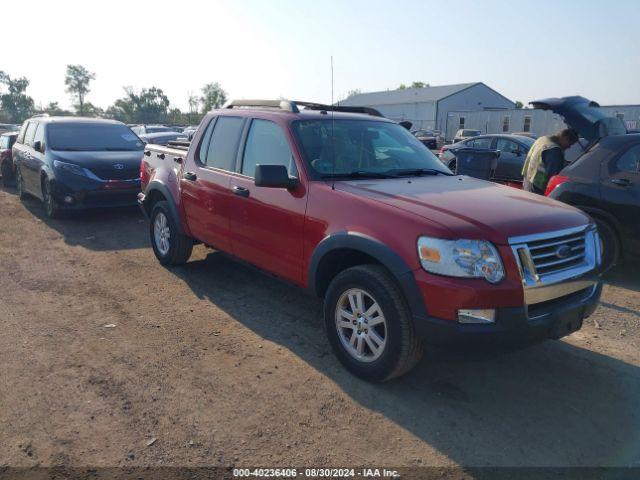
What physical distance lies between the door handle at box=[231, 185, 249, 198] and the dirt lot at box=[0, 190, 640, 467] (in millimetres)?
1162

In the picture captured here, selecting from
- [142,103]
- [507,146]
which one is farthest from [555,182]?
[142,103]

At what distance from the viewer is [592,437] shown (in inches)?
122

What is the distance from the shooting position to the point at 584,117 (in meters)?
6.23

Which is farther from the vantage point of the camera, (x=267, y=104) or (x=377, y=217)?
(x=267, y=104)

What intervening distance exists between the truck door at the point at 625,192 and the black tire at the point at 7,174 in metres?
13.7

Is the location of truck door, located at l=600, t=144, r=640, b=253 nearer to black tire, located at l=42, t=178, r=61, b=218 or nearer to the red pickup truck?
the red pickup truck

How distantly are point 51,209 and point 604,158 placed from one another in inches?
340

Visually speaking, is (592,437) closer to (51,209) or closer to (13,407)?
(13,407)

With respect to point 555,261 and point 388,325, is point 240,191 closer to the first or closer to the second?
point 388,325

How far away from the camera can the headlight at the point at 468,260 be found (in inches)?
120

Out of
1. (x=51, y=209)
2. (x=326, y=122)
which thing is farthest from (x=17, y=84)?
(x=326, y=122)

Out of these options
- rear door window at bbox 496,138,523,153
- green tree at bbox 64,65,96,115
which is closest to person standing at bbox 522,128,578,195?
rear door window at bbox 496,138,523,153

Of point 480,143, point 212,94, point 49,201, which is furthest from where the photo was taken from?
point 212,94

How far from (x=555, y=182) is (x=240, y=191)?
4114mm
